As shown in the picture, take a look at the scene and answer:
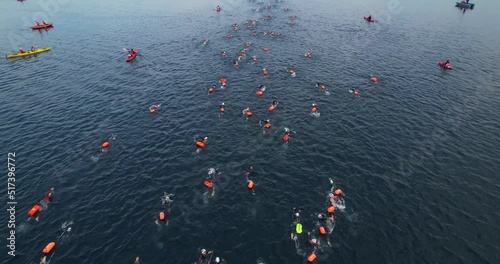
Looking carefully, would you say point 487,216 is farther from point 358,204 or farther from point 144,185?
point 144,185

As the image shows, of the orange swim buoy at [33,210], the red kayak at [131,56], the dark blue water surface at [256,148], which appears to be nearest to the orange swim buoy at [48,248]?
the dark blue water surface at [256,148]

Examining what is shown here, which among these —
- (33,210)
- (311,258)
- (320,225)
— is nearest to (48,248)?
(33,210)

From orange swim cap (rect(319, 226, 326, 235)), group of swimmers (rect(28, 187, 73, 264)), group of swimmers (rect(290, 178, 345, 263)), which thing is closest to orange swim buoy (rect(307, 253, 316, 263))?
group of swimmers (rect(290, 178, 345, 263))

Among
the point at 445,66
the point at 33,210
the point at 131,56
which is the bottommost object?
the point at 33,210

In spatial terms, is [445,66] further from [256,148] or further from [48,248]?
[48,248]

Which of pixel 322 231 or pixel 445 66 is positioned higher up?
pixel 445 66

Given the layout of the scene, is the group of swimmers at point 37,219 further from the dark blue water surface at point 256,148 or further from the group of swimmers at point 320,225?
the group of swimmers at point 320,225

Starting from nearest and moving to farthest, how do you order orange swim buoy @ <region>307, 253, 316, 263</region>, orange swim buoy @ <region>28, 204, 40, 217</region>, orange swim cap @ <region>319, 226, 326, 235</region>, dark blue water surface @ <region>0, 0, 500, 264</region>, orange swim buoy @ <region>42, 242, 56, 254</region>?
1. orange swim buoy @ <region>307, 253, 316, 263</region>
2. orange swim buoy @ <region>42, 242, 56, 254</region>
3. orange swim cap @ <region>319, 226, 326, 235</region>
4. dark blue water surface @ <region>0, 0, 500, 264</region>
5. orange swim buoy @ <region>28, 204, 40, 217</region>

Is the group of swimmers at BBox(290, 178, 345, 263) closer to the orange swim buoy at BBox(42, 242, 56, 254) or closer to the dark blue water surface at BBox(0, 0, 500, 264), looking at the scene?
the dark blue water surface at BBox(0, 0, 500, 264)
